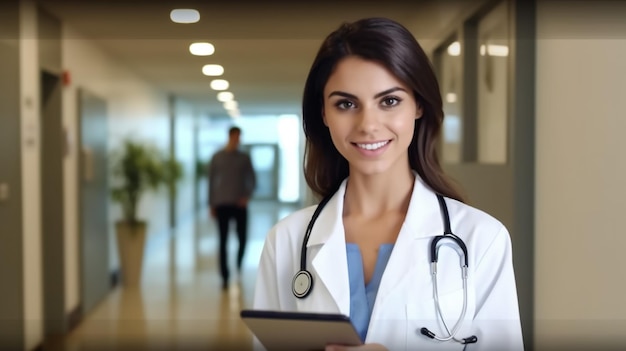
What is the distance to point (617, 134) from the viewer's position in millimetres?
1303

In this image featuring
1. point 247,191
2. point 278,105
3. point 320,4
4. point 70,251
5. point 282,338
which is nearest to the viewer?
point 282,338

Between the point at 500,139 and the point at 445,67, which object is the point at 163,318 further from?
the point at 445,67

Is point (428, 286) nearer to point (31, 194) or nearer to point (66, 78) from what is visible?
point (31, 194)

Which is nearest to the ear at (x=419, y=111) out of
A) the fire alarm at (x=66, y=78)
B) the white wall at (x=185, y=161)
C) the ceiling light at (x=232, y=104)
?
the ceiling light at (x=232, y=104)

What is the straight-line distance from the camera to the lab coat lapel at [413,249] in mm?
729

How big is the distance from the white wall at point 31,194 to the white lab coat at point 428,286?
212cm

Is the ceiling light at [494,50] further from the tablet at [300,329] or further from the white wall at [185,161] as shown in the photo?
the white wall at [185,161]

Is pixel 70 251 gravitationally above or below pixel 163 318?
above

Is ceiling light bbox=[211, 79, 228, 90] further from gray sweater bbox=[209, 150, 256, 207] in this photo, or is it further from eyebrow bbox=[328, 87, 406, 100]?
eyebrow bbox=[328, 87, 406, 100]

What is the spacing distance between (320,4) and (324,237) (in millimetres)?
293

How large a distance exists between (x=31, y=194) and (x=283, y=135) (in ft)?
5.50

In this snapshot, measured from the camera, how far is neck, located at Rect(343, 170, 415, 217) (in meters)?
0.78

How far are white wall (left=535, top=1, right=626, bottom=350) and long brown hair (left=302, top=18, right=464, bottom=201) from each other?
15.8 inches

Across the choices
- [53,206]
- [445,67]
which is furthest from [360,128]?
[53,206]
